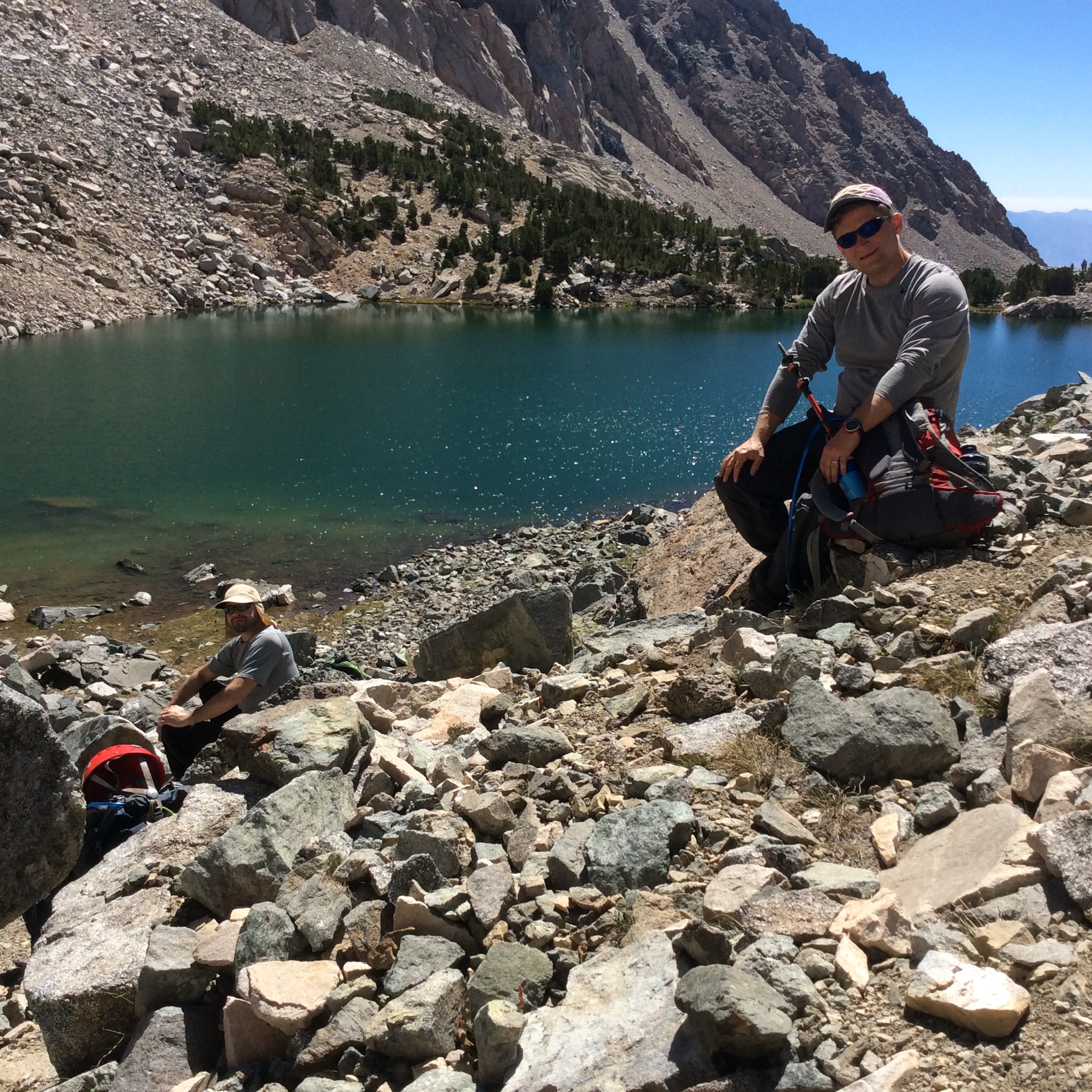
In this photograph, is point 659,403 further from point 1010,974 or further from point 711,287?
point 711,287

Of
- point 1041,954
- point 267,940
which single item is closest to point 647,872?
point 1041,954

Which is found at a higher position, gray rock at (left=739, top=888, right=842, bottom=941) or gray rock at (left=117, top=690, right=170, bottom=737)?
gray rock at (left=739, top=888, right=842, bottom=941)

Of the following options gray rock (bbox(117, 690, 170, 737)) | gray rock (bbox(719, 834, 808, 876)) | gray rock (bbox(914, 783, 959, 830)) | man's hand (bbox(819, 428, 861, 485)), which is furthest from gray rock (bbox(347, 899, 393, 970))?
gray rock (bbox(117, 690, 170, 737))

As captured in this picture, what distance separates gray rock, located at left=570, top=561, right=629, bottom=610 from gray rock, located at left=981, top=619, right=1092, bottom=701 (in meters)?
8.24

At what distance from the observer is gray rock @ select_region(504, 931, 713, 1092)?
9.95 ft

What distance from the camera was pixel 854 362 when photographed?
6.50 m

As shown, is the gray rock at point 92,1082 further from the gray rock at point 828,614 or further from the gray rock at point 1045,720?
the gray rock at point 828,614

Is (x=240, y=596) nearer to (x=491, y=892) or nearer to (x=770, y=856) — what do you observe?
(x=491, y=892)

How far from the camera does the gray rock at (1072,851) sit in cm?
303

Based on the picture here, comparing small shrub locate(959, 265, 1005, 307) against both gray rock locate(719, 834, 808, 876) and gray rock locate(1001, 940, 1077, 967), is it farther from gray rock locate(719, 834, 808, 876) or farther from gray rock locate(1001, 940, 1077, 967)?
gray rock locate(1001, 940, 1077, 967)

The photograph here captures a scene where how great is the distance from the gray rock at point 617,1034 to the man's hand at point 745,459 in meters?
3.90

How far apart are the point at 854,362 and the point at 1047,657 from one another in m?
2.73

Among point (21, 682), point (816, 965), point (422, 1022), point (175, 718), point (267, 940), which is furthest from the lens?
point (21, 682)

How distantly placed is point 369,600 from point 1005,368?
43659 millimetres
